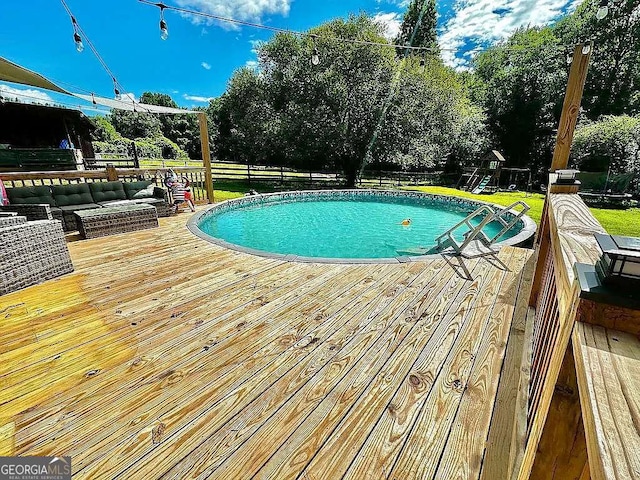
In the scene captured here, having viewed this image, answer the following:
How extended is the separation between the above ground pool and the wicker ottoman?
781mm

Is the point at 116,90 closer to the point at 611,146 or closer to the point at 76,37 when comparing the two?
the point at 76,37

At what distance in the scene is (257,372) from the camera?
1907mm

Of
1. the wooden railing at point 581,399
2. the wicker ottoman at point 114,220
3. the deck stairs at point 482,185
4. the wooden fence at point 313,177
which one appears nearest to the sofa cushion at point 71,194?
the wicker ottoman at point 114,220

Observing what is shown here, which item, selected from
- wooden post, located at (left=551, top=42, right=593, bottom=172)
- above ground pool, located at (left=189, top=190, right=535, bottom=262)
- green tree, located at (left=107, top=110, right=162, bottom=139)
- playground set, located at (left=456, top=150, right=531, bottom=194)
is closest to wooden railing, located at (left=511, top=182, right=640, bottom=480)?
wooden post, located at (left=551, top=42, right=593, bottom=172)

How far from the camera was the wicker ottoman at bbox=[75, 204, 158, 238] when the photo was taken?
15.4ft

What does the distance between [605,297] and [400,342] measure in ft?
5.55

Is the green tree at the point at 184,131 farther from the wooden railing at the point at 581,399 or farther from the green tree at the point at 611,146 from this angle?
the wooden railing at the point at 581,399

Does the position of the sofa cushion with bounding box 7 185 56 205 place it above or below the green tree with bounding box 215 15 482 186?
below

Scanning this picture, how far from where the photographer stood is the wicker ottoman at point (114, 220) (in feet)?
15.4

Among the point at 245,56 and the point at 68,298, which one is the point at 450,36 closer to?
the point at 245,56

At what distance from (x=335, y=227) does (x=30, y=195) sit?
607 centimetres

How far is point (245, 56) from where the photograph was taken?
16859 millimetres

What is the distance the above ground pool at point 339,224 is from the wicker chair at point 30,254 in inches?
72.3

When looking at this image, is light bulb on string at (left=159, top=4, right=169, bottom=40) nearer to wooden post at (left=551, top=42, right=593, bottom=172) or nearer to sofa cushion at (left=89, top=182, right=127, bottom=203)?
sofa cushion at (left=89, top=182, right=127, bottom=203)
